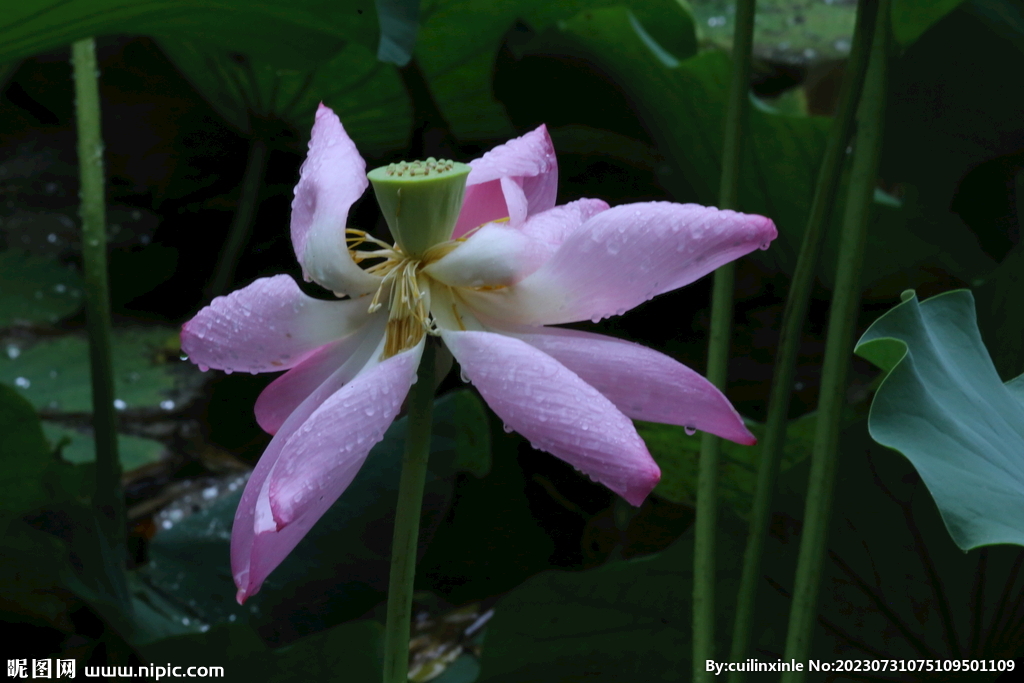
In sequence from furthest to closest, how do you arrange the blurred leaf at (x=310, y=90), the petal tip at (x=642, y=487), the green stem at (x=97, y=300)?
the blurred leaf at (x=310, y=90)
the green stem at (x=97, y=300)
the petal tip at (x=642, y=487)

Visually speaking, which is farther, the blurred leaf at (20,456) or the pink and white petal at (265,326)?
the blurred leaf at (20,456)

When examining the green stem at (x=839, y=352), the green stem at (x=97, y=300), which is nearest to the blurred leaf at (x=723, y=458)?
the green stem at (x=839, y=352)

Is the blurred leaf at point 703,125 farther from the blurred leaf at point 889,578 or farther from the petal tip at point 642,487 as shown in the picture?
the petal tip at point 642,487

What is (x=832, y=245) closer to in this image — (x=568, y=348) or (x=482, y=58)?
(x=482, y=58)

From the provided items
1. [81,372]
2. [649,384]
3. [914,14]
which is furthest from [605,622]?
[81,372]

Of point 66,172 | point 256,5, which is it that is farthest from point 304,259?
point 66,172

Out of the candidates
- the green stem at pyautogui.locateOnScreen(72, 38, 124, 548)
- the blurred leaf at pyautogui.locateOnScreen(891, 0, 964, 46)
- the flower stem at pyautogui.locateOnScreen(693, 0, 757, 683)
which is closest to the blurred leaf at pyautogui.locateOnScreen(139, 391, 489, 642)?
the green stem at pyautogui.locateOnScreen(72, 38, 124, 548)
